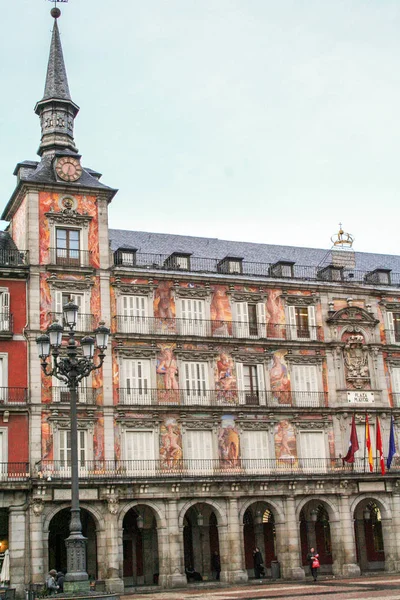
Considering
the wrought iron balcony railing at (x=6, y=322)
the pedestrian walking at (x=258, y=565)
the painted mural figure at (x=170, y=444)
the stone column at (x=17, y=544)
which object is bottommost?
the pedestrian walking at (x=258, y=565)

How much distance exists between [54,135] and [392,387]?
24.4m

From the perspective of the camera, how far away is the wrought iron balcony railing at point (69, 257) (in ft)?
150

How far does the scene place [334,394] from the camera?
5003cm

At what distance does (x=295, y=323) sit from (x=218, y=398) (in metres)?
6.76

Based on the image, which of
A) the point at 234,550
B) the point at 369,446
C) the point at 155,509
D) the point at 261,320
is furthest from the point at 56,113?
the point at 234,550

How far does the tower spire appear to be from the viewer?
51.2 metres

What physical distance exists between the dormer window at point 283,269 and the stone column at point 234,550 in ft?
44.6

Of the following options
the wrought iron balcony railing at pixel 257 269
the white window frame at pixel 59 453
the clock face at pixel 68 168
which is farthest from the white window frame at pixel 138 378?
the clock face at pixel 68 168

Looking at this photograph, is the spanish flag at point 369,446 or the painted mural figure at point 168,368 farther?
the spanish flag at point 369,446

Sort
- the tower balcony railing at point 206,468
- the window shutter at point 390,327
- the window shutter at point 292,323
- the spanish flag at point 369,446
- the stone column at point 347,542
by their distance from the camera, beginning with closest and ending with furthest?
the tower balcony railing at point 206,468 → the stone column at point 347,542 → the spanish flag at point 369,446 → the window shutter at point 292,323 → the window shutter at point 390,327

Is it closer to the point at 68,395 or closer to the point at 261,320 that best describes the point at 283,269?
the point at 261,320

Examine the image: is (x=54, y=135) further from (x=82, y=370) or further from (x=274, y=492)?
(x=82, y=370)

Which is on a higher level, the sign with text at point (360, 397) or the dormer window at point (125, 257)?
the dormer window at point (125, 257)

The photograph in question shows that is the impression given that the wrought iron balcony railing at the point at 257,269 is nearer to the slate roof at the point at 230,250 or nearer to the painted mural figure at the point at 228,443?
the slate roof at the point at 230,250
